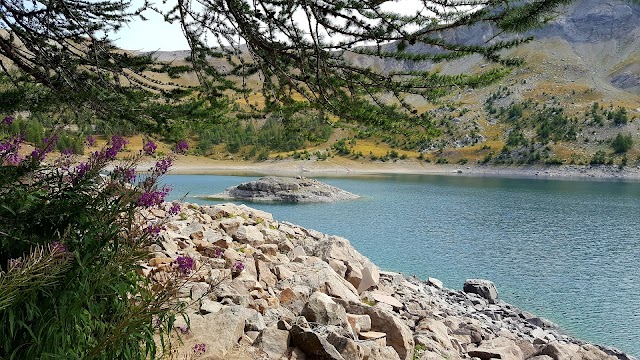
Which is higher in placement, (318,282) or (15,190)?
(15,190)

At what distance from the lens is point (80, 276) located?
3.69m

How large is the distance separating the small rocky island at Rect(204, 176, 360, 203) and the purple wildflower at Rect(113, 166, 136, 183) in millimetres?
44104

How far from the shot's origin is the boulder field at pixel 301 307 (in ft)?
20.9

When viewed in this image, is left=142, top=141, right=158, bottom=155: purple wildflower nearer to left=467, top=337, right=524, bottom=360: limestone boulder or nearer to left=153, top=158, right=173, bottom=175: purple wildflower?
left=153, top=158, right=173, bottom=175: purple wildflower

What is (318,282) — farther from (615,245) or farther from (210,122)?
(615,245)

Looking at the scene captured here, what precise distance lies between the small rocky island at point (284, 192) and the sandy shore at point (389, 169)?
45.2m

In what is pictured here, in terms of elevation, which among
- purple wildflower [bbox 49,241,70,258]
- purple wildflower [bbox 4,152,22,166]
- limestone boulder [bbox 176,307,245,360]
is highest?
purple wildflower [bbox 4,152,22,166]

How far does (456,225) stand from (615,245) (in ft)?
32.4

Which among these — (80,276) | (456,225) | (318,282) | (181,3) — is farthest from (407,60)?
(456,225)

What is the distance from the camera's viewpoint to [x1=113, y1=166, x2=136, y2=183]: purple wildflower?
14.4 feet

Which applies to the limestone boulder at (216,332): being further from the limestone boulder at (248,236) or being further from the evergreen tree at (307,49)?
the limestone boulder at (248,236)

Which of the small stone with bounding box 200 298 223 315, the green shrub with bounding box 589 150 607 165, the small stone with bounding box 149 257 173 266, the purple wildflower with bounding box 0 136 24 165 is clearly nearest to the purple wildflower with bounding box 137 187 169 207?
the purple wildflower with bounding box 0 136 24 165

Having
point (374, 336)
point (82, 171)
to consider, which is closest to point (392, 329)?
point (374, 336)

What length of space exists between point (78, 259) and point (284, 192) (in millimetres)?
46483
